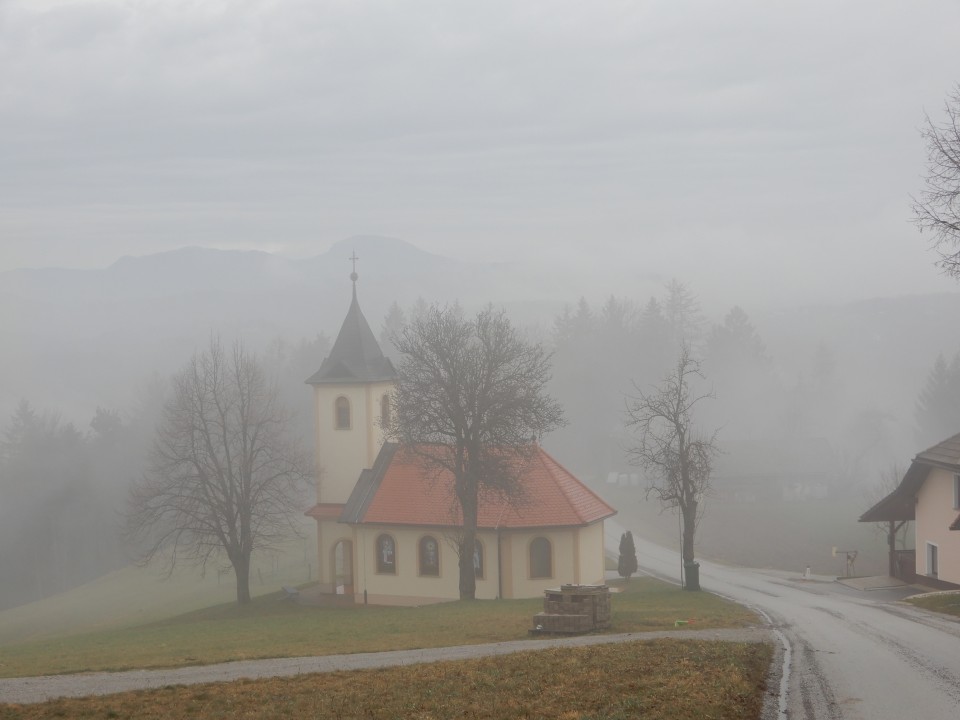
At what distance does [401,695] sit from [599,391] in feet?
309

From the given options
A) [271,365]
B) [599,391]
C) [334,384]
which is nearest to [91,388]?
[271,365]

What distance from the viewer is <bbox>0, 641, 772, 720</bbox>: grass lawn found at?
48.6 ft

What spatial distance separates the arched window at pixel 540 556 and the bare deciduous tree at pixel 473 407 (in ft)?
8.65

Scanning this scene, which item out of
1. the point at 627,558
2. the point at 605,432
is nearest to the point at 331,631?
the point at 627,558

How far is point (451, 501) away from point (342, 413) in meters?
7.75

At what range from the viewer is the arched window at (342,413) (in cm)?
4566

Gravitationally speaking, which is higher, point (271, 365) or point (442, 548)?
point (271, 365)

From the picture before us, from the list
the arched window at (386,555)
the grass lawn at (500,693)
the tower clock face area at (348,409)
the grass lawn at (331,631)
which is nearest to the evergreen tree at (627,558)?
the grass lawn at (331,631)

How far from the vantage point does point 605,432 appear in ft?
346

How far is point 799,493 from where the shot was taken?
9150 centimetres

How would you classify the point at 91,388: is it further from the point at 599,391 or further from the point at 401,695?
the point at 401,695

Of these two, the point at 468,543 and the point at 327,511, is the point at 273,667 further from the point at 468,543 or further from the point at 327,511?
the point at 327,511

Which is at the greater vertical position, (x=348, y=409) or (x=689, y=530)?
(x=348, y=409)

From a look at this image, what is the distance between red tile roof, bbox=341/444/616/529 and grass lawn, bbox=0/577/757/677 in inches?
138
